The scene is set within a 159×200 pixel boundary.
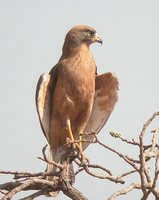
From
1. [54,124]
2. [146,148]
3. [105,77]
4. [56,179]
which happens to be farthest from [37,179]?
[105,77]

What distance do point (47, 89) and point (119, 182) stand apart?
11.0ft

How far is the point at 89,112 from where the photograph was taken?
844 centimetres

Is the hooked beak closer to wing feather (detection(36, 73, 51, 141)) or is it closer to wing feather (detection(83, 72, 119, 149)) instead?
wing feather (detection(83, 72, 119, 149))

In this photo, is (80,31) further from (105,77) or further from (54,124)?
(54,124)

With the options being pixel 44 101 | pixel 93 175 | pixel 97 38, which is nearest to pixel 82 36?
pixel 97 38

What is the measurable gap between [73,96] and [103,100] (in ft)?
2.22

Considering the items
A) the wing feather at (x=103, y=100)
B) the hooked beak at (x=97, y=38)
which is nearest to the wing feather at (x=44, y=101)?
the wing feather at (x=103, y=100)

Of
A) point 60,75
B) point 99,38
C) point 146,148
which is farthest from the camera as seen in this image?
point 99,38

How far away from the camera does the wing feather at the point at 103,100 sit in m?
8.62

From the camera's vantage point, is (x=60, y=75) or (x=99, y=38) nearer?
(x=60, y=75)

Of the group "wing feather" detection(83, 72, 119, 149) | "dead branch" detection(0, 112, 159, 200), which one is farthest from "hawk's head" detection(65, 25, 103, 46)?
"dead branch" detection(0, 112, 159, 200)

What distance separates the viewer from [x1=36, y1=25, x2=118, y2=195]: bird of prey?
8.17m

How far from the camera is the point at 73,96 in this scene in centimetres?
819

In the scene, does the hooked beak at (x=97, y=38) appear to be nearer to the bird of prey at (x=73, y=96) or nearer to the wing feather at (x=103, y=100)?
the bird of prey at (x=73, y=96)
